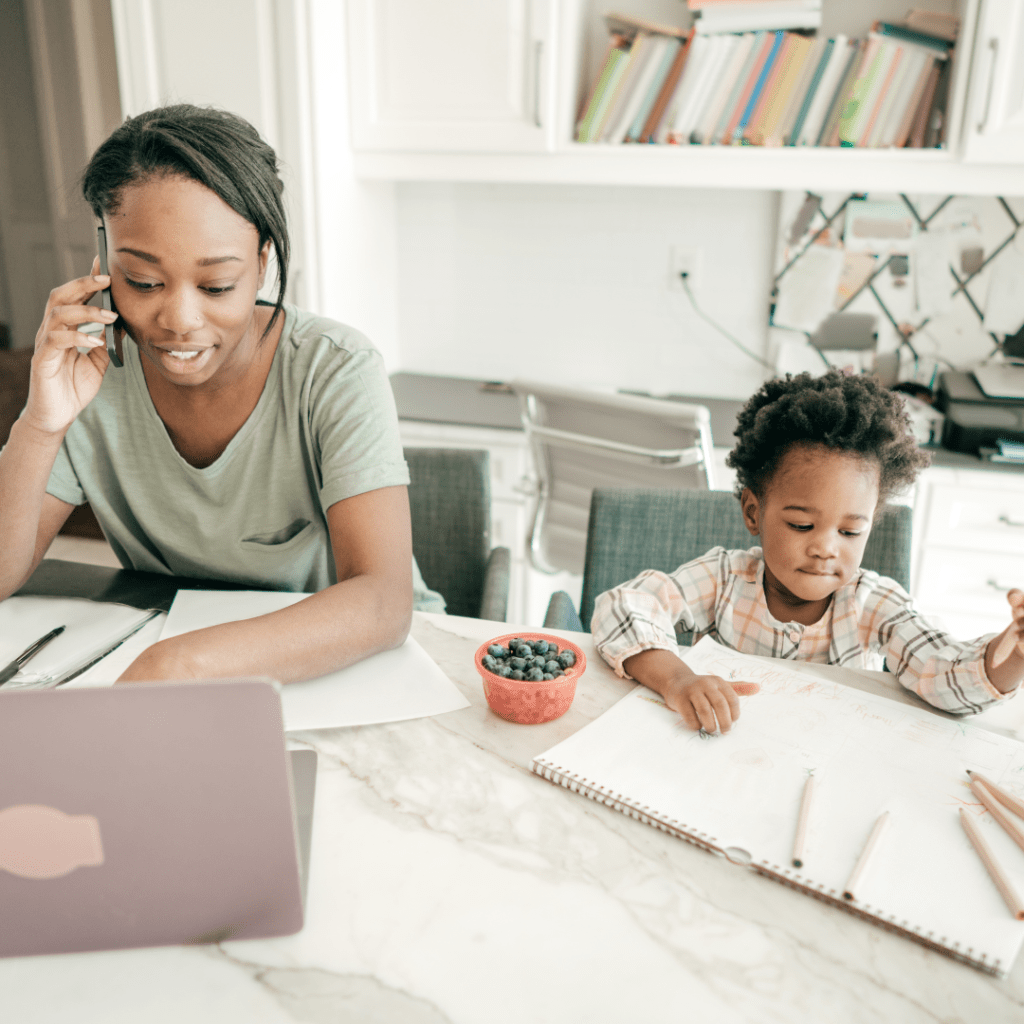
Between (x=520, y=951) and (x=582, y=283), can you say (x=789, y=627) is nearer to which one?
(x=520, y=951)

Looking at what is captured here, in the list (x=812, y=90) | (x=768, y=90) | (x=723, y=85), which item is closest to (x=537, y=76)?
(x=723, y=85)

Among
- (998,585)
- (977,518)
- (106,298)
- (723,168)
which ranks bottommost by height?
(998,585)

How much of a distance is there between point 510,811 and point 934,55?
7.19ft

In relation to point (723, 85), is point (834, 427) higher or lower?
lower

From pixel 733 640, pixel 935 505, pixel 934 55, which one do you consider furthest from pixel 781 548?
pixel 934 55

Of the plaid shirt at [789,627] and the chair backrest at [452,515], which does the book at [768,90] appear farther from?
the plaid shirt at [789,627]

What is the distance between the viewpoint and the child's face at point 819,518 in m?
0.97

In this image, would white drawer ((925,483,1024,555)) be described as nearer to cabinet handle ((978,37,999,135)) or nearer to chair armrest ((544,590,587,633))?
cabinet handle ((978,37,999,135))

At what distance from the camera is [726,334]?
260 centimetres

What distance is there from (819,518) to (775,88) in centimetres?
160

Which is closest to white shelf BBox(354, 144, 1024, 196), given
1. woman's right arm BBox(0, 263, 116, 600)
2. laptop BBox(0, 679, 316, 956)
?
woman's right arm BBox(0, 263, 116, 600)

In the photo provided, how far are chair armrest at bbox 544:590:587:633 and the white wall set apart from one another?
5.17 feet

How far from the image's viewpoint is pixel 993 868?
61 cm

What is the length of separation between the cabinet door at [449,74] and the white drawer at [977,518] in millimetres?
1348
